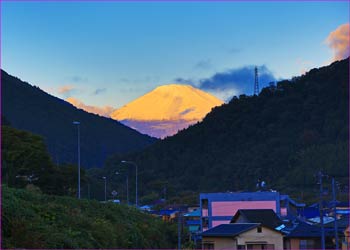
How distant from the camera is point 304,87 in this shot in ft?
387

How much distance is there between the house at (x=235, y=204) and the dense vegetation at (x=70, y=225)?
64.9 feet

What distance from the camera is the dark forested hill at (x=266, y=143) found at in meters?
85.9

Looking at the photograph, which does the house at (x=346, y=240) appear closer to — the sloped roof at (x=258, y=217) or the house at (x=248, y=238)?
the house at (x=248, y=238)

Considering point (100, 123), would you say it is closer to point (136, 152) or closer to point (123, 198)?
point (136, 152)

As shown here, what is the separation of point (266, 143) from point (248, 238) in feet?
222

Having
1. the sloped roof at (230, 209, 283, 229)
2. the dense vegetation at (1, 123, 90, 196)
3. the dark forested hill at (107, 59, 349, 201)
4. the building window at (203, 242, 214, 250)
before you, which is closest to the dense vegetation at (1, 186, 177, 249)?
the building window at (203, 242, 214, 250)

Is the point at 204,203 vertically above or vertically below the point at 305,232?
above

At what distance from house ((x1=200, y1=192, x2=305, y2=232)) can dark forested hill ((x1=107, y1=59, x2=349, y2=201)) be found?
76.1 feet

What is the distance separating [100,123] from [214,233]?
11661 cm

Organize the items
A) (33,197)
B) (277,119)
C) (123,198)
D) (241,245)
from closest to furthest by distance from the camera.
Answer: (33,197), (241,245), (123,198), (277,119)

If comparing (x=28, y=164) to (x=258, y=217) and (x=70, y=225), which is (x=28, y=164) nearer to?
(x=258, y=217)

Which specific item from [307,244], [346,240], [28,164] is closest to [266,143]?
[28,164]

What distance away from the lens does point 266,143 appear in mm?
99375

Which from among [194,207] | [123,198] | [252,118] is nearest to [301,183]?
[194,207]
